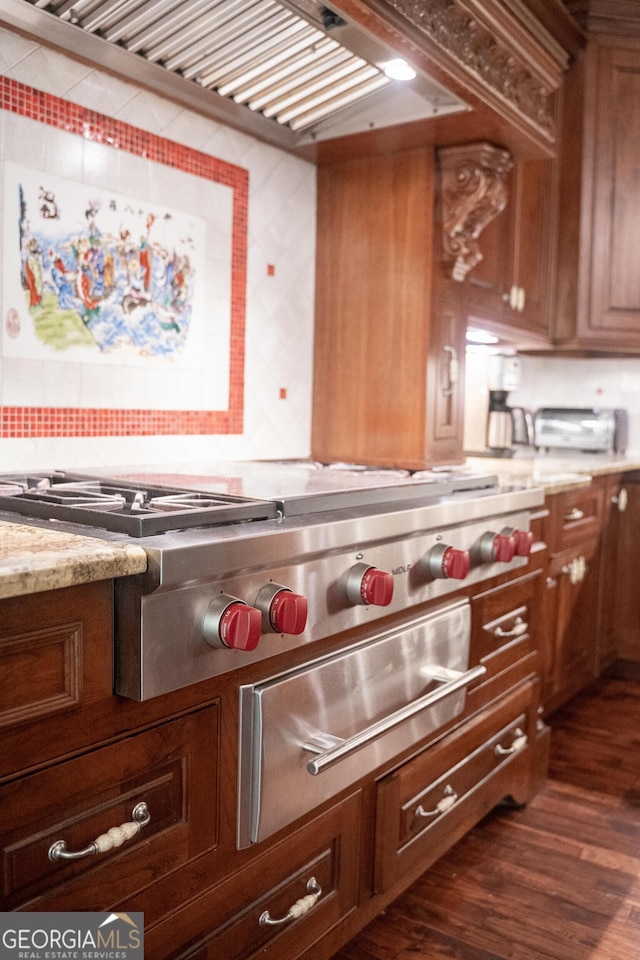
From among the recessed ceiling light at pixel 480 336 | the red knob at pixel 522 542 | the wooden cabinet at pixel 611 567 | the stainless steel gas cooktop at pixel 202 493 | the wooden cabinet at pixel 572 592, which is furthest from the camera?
the wooden cabinet at pixel 611 567

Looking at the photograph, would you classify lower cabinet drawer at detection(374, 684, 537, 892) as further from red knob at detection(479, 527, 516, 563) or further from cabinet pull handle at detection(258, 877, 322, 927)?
red knob at detection(479, 527, 516, 563)

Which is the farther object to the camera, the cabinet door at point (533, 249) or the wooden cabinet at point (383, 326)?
the cabinet door at point (533, 249)

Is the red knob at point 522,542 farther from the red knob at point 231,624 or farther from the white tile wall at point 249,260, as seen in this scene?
the red knob at point 231,624

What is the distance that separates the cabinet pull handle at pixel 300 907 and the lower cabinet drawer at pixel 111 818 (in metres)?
0.21

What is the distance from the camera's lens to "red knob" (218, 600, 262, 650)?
1.02 m

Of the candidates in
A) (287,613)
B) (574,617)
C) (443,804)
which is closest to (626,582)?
(574,617)

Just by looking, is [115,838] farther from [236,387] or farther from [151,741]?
[236,387]

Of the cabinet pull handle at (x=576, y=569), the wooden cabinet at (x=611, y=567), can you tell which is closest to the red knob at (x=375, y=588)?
the cabinet pull handle at (x=576, y=569)

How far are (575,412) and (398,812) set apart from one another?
2.44 m

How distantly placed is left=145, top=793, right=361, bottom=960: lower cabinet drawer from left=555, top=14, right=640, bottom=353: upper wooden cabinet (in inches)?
93.6

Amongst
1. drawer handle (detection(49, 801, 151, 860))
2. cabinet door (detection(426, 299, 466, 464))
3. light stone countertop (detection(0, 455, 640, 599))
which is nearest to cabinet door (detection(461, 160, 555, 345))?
cabinet door (detection(426, 299, 466, 464))

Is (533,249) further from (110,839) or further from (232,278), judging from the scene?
(110,839)

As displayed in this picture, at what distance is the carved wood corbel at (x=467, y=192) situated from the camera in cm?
221

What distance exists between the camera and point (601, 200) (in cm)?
320
